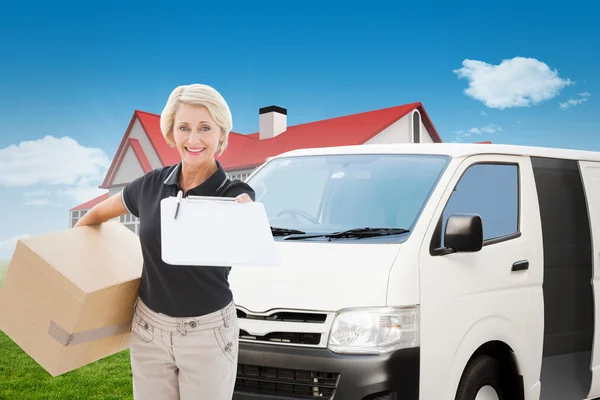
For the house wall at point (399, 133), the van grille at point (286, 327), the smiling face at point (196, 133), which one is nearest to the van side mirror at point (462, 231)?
the van grille at point (286, 327)

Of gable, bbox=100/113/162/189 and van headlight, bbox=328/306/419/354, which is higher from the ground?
gable, bbox=100/113/162/189

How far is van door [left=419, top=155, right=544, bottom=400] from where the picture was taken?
4.49 m

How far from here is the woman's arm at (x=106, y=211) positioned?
343cm

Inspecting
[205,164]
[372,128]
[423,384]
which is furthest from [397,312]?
[372,128]

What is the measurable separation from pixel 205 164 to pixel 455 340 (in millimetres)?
2124

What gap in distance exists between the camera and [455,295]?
4.70 meters

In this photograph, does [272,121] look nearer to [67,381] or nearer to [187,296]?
[67,381]

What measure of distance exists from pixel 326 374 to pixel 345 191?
1643mm

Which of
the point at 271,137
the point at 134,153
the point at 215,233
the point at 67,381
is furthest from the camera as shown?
the point at 271,137

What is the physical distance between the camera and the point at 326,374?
167 inches

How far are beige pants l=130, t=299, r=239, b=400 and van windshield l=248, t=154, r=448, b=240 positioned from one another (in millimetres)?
1816

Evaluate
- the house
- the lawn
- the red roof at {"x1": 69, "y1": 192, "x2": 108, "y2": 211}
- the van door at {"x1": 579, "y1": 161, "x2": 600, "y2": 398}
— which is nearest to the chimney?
the house

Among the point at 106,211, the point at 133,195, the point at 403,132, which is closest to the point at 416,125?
the point at 403,132

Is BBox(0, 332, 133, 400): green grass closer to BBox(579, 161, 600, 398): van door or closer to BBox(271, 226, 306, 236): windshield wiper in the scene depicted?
BBox(271, 226, 306, 236): windshield wiper
